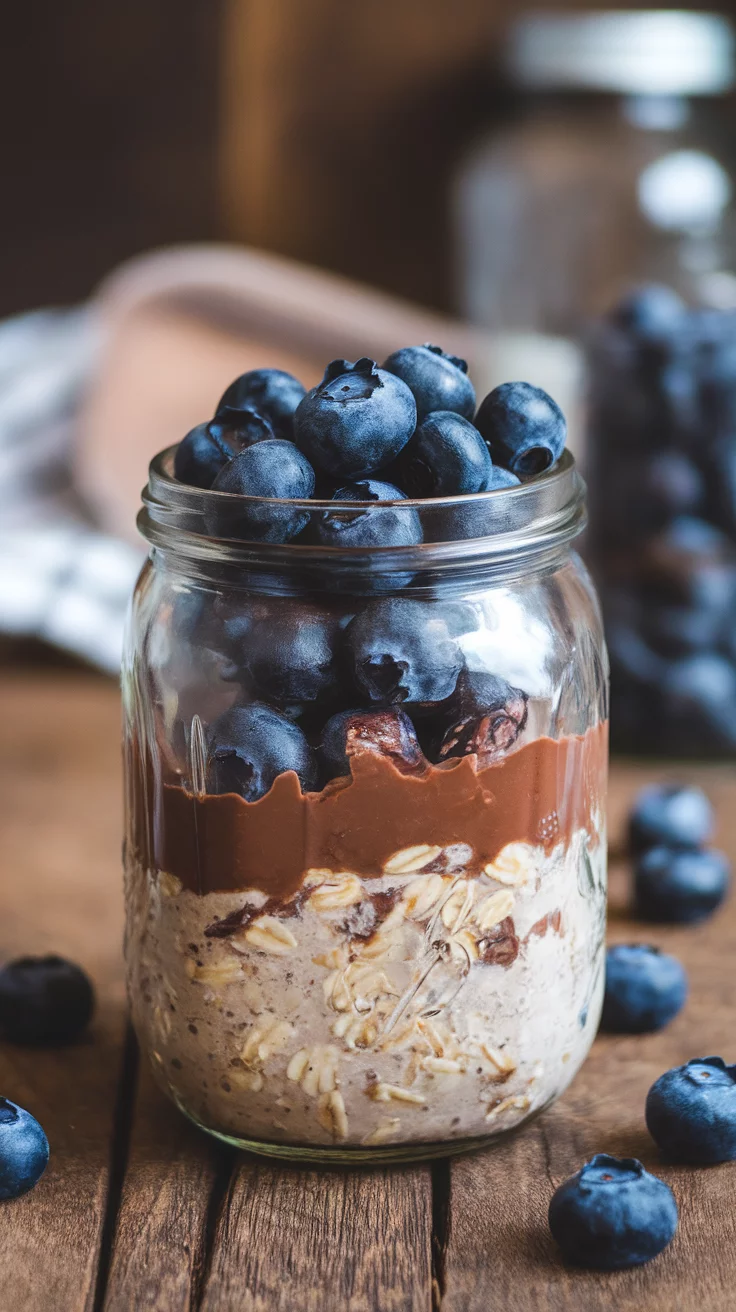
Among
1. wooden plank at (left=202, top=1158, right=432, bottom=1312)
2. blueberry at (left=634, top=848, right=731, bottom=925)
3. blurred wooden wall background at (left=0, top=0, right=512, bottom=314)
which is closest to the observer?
wooden plank at (left=202, top=1158, right=432, bottom=1312)

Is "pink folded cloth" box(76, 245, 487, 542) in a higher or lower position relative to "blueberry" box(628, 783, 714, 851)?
higher

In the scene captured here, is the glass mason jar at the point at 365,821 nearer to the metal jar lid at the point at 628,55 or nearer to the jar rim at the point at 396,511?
the jar rim at the point at 396,511

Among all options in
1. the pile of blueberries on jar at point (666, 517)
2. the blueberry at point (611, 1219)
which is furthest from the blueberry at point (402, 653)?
the pile of blueberries on jar at point (666, 517)

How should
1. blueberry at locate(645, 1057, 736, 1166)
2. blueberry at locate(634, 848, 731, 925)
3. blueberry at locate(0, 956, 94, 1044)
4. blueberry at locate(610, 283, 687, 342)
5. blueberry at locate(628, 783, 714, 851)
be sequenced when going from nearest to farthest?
blueberry at locate(645, 1057, 736, 1166)
blueberry at locate(0, 956, 94, 1044)
blueberry at locate(634, 848, 731, 925)
blueberry at locate(628, 783, 714, 851)
blueberry at locate(610, 283, 687, 342)

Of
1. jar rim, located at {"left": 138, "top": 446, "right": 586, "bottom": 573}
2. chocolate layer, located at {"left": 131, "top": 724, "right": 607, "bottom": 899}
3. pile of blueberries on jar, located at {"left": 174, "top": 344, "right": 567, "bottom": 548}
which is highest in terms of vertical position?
pile of blueberries on jar, located at {"left": 174, "top": 344, "right": 567, "bottom": 548}

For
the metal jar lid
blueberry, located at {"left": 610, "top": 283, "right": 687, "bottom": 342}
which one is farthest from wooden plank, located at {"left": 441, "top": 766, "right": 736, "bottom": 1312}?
the metal jar lid

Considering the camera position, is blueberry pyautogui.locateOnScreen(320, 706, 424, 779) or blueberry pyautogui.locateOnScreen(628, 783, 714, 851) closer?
blueberry pyautogui.locateOnScreen(320, 706, 424, 779)

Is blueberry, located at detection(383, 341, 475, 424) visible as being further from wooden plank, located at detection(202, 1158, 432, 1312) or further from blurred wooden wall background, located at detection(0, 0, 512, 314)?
blurred wooden wall background, located at detection(0, 0, 512, 314)

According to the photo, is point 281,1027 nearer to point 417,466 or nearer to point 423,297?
point 417,466
